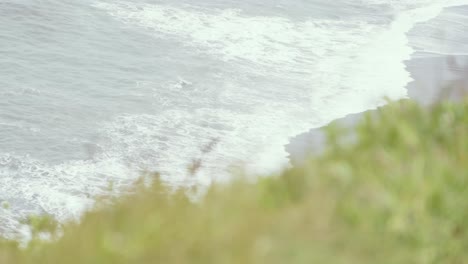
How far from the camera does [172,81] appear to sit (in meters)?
22.8

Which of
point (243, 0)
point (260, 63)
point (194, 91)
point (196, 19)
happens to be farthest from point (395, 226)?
point (243, 0)

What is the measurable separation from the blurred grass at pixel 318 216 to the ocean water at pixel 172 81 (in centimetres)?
684

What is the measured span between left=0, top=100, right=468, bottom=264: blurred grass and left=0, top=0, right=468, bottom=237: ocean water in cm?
684

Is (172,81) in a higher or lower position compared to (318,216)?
lower

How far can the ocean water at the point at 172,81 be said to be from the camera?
16406 mm

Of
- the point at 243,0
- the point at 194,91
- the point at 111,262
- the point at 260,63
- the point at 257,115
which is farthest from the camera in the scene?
the point at 243,0

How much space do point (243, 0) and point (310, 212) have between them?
30.5m

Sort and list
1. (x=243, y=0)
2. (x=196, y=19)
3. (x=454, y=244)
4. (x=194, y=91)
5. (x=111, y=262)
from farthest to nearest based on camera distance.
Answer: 1. (x=243, y=0)
2. (x=196, y=19)
3. (x=194, y=91)
4. (x=454, y=244)
5. (x=111, y=262)

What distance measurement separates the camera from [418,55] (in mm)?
26531

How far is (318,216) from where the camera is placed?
3568 mm

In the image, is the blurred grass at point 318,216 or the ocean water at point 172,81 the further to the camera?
the ocean water at point 172,81

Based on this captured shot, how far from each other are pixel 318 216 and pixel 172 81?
19.4 m

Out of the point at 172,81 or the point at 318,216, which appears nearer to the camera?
the point at 318,216

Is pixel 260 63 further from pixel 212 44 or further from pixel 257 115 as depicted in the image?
pixel 257 115
